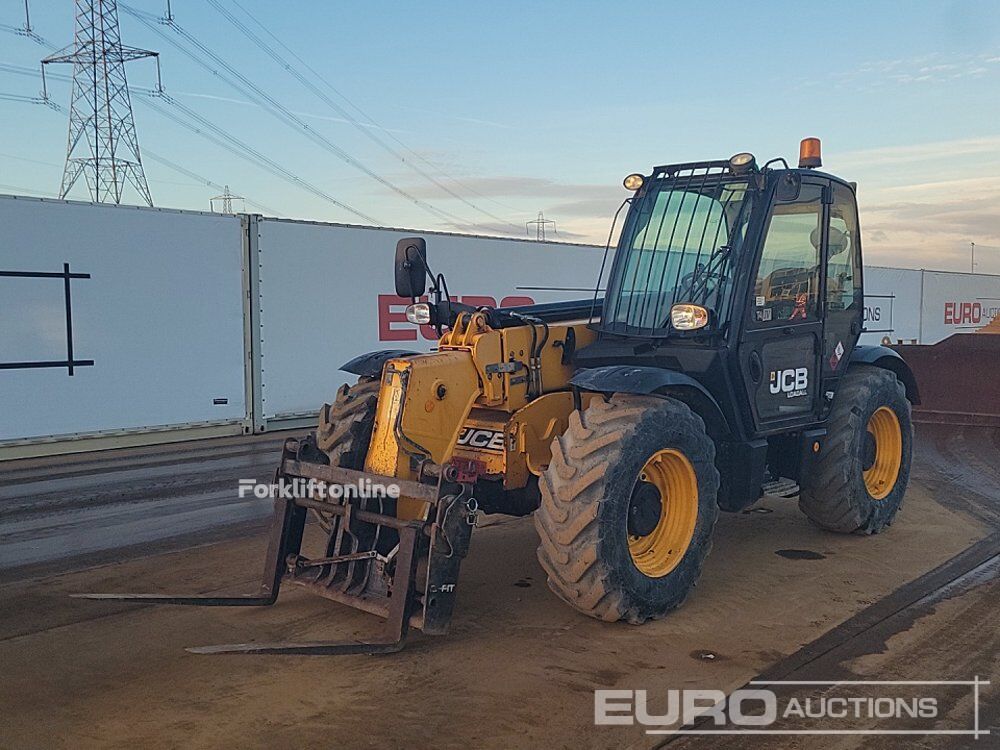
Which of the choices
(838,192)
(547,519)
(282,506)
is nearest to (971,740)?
(547,519)

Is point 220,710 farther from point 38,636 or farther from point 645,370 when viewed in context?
point 645,370

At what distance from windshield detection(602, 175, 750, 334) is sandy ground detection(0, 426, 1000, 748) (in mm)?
1702

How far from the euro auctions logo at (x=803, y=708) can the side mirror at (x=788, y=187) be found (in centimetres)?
294

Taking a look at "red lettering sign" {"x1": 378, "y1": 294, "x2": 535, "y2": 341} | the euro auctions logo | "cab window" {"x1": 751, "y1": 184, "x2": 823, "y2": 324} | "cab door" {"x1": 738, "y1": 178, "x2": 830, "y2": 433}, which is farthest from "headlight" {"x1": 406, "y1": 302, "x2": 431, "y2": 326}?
"red lettering sign" {"x1": 378, "y1": 294, "x2": 535, "y2": 341}

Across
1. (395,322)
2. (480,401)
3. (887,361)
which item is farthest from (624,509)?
(395,322)

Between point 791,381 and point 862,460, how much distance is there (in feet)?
3.09

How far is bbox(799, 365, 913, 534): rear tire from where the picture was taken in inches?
242

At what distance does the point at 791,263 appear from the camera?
5.87 m

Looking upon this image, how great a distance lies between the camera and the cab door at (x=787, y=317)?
5.54 m

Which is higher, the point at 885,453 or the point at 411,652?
the point at 885,453

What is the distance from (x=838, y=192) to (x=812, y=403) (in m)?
1.48

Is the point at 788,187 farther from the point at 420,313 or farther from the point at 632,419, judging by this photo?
the point at 420,313

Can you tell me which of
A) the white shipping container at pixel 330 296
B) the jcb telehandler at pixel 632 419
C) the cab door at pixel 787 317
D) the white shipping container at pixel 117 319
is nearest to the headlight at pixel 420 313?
the jcb telehandler at pixel 632 419

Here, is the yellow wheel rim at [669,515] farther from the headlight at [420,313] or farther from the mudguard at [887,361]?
the mudguard at [887,361]
